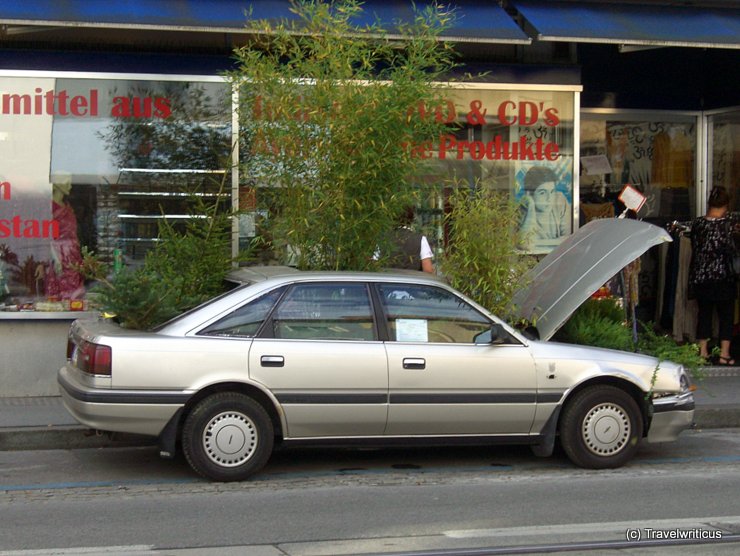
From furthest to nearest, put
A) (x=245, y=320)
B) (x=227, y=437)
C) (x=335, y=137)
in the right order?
(x=335, y=137) → (x=245, y=320) → (x=227, y=437)

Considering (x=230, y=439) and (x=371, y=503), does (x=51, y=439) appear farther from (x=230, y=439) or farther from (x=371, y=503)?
(x=371, y=503)

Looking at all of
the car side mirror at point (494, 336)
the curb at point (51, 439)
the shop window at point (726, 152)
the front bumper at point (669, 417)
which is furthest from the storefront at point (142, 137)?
the front bumper at point (669, 417)

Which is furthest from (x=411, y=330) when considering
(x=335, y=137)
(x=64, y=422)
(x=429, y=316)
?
(x=64, y=422)

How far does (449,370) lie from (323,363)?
3.14 ft

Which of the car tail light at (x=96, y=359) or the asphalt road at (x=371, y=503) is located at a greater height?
the car tail light at (x=96, y=359)

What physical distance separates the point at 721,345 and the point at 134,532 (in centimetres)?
889

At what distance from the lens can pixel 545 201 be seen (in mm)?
12344

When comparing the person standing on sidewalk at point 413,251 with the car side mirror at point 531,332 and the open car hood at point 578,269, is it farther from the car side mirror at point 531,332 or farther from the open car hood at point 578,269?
the car side mirror at point 531,332

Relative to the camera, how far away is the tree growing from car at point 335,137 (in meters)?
8.67

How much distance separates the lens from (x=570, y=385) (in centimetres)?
773

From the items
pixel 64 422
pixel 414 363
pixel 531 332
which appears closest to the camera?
pixel 414 363

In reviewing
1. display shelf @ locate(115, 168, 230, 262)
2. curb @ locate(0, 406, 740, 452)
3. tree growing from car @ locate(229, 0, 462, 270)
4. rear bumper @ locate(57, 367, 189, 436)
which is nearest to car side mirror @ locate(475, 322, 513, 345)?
tree growing from car @ locate(229, 0, 462, 270)

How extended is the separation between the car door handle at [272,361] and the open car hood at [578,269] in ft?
7.00

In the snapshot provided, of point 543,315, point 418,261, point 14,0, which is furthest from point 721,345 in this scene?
point 14,0
